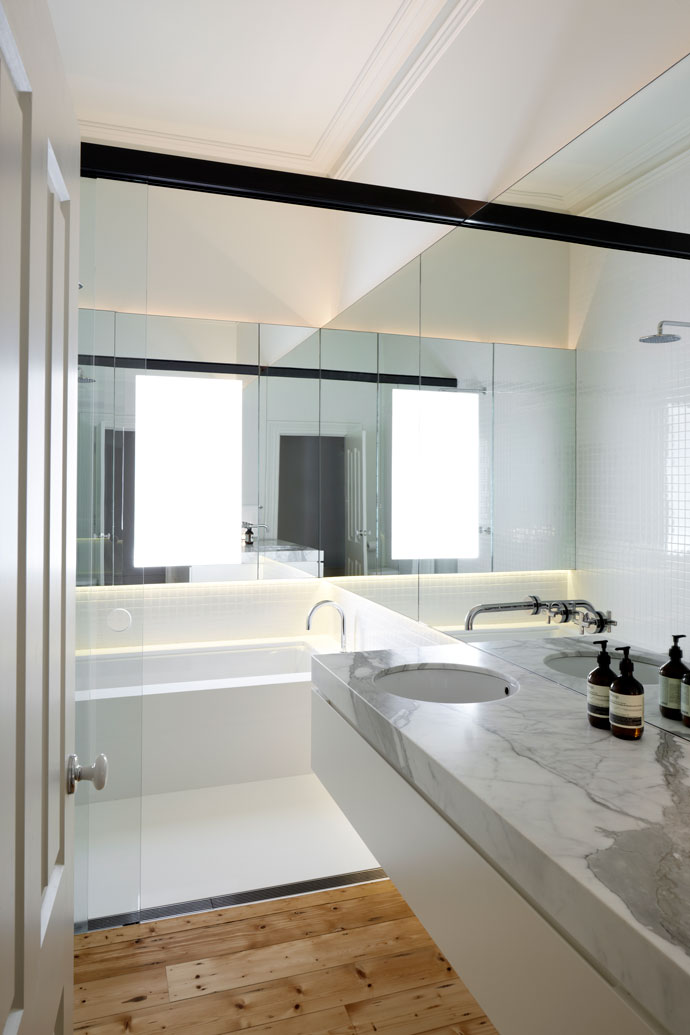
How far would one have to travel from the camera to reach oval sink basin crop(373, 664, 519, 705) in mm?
1916

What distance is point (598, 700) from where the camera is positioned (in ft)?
4.79

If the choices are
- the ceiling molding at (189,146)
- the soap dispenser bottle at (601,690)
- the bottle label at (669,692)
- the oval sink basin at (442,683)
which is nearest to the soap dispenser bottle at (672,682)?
the bottle label at (669,692)

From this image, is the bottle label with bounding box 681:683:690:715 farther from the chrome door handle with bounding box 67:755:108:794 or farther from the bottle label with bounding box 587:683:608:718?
the chrome door handle with bounding box 67:755:108:794

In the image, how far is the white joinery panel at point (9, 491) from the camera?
64 cm

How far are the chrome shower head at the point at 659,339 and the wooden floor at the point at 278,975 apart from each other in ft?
5.71

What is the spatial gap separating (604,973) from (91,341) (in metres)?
1.92

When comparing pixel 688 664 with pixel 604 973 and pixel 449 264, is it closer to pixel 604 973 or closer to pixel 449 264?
pixel 604 973

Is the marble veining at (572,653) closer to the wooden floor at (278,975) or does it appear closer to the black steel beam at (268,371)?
the wooden floor at (278,975)

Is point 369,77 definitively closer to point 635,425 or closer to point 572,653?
point 635,425

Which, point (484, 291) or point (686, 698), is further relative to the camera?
point (484, 291)

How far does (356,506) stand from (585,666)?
186cm

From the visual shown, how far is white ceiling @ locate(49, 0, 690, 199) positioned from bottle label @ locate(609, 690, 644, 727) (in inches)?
54.8

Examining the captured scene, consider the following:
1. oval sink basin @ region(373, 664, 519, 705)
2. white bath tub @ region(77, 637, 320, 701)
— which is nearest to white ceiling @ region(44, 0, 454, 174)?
oval sink basin @ region(373, 664, 519, 705)

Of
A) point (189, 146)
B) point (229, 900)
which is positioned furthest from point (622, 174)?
point (189, 146)
